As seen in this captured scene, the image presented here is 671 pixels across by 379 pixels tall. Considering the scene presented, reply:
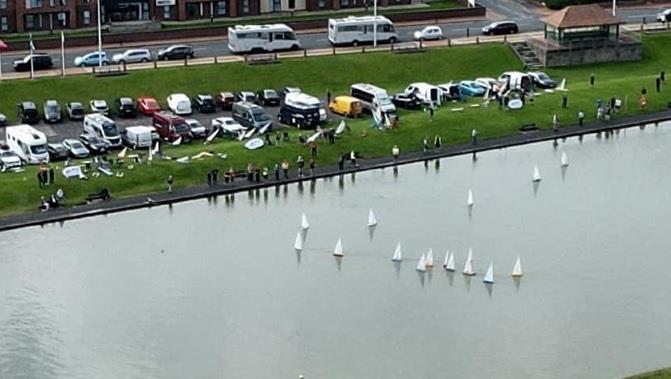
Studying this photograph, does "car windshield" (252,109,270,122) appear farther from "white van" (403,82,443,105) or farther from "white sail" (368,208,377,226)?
"white sail" (368,208,377,226)

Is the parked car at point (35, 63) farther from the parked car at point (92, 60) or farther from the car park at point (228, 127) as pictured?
the car park at point (228, 127)

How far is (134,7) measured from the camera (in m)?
136

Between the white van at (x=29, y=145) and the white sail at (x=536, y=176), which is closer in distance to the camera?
the white sail at (x=536, y=176)

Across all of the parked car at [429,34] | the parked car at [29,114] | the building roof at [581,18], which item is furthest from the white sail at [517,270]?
the parked car at [429,34]

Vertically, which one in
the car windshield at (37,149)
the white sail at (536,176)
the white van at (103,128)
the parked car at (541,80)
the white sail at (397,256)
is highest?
the parked car at (541,80)

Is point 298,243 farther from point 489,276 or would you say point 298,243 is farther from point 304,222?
point 489,276

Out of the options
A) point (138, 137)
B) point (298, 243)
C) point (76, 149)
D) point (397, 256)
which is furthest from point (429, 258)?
point (76, 149)

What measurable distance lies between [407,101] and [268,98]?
928 cm

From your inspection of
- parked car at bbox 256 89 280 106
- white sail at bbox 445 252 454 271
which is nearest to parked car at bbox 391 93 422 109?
parked car at bbox 256 89 280 106

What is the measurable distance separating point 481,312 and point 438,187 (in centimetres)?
2147

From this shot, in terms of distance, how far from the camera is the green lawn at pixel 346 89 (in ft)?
325

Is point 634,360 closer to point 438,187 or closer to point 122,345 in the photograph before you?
point 122,345

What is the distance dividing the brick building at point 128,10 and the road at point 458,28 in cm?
570

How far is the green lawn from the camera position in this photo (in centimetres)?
9894
